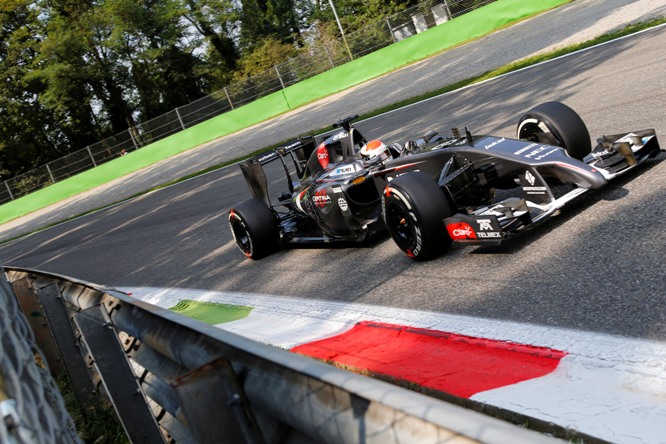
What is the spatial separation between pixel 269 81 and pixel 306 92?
4267 mm

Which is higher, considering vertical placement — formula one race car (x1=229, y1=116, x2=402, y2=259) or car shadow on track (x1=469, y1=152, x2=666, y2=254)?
formula one race car (x1=229, y1=116, x2=402, y2=259)

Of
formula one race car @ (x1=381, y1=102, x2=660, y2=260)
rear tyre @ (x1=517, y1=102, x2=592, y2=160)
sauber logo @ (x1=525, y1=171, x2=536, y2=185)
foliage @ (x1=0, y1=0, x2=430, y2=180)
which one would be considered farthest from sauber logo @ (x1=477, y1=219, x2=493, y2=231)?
foliage @ (x1=0, y1=0, x2=430, y2=180)

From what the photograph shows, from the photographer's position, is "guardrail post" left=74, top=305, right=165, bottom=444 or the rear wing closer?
"guardrail post" left=74, top=305, right=165, bottom=444

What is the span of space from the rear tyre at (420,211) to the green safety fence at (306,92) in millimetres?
19664

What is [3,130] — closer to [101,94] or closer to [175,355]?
[101,94]

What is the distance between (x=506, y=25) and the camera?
24156 millimetres

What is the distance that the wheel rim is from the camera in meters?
5.94

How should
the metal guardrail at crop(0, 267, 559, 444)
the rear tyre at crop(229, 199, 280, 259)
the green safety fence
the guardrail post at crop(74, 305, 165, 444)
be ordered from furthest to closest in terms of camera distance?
the green safety fence < the rear tyre at crop(229, 199, 280, 259) < the guardrail post at crop(74, 305, 165, 444) < the metal guardrail at crop(0, 267, 559, 444)

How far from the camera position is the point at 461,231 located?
5.43 metres

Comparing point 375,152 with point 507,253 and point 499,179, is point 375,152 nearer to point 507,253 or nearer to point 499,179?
point 499,179

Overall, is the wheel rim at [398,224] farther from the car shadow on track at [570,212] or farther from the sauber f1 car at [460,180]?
the car shadow on track at [570,212]

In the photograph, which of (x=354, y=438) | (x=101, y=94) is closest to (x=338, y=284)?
(x=354, y=438)

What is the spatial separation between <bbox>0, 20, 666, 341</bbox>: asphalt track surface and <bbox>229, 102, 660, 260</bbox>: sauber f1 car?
0.68 ft

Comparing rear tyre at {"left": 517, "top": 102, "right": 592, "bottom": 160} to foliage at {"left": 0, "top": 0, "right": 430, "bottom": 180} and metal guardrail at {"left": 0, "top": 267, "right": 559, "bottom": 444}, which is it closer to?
metal guardrail at {"left": 0, "top": 267, "right": 559, "bottom": 444}
